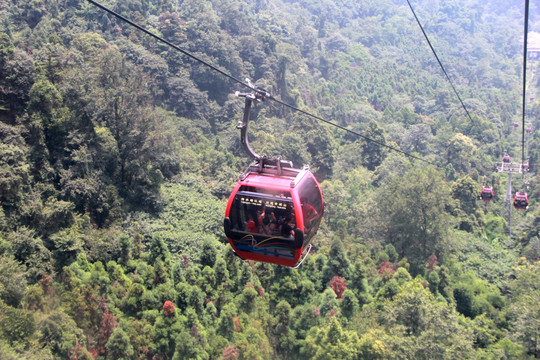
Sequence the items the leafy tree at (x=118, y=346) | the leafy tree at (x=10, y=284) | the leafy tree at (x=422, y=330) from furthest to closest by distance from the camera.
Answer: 1. the leafy tree at (x=422, y=330)
2. the leafy tree at (x=118, y=346)
3. the leafy tree at (x=10, y=284)

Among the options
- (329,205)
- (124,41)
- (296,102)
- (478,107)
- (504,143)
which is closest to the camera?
(329,205)

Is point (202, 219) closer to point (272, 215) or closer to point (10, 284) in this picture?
point (10, 284)

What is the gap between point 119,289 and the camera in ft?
55.5

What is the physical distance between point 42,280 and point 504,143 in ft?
164

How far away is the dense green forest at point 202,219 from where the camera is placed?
16.0 metres

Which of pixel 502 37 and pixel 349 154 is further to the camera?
pixel 502 37

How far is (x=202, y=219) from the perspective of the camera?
2384 centimetres

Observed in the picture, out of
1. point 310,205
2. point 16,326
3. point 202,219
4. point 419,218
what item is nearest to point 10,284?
point 16,326

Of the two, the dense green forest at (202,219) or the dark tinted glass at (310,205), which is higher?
the dark tinted glass at (310,205)

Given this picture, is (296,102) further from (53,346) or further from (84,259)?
(53,346)

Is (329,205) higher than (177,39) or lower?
lower

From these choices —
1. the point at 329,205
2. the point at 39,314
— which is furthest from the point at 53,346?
the point at 329,205

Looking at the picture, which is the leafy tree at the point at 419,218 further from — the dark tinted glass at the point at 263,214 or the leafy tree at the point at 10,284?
the dark tinted glass at the point at 263,214

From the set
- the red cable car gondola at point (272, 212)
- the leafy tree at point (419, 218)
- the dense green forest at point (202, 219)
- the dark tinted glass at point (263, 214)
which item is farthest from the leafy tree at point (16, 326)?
the leafy tree at point (419, 218)
